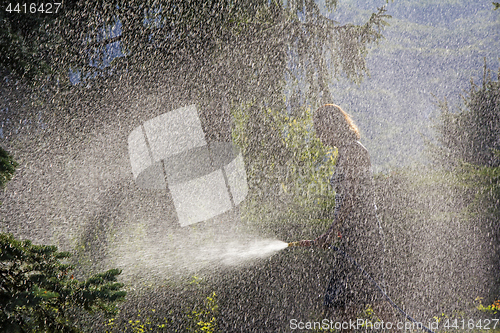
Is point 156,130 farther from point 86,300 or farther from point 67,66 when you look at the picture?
point 86,300

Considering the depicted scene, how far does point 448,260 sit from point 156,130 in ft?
14.3

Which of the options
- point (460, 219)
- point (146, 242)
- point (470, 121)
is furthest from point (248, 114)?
point (470, 121)

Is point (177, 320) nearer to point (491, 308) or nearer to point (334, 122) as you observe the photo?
point (334, 122)

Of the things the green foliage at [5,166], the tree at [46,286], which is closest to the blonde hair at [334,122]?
the tree at [46,286]

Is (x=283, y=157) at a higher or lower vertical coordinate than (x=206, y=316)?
higher

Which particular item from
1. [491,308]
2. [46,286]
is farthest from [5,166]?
[491,308]

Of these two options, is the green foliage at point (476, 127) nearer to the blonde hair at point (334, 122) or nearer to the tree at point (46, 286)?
the blonde hair at point (334, 122)

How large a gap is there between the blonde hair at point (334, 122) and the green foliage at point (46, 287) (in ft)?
4.99

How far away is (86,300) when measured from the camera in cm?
179

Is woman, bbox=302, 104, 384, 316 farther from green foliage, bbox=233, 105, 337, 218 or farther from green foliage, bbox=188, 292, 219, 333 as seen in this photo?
green foliage, bbox=233, 105, 337, 218

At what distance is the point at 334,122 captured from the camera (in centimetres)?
249

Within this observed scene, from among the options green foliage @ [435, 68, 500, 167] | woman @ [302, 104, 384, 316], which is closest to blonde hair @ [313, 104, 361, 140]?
woman @ [302, 104, 384, 316]

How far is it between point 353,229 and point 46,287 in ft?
5.62

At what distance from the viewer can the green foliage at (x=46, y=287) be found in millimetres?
1752
